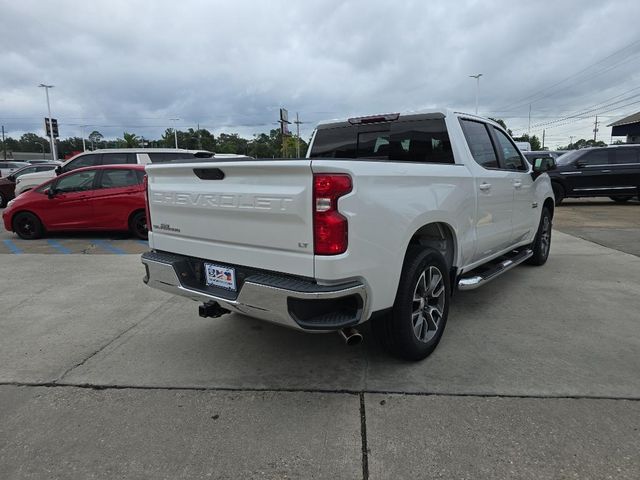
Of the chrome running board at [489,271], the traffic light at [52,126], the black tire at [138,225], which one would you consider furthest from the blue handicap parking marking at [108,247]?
the traffic light at [52,126]

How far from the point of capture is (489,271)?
170 inches

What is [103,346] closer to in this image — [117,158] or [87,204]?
[87,204]

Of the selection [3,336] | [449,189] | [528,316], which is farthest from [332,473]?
[3,336]

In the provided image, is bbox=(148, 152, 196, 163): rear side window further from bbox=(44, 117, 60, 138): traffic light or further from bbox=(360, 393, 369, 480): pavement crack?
bbox=(44, 117, 60, 138): traffic light

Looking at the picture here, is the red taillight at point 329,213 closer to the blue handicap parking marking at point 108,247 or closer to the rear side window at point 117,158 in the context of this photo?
the blue handicap parking marking at point 108,247

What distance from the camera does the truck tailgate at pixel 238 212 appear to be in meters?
2.55

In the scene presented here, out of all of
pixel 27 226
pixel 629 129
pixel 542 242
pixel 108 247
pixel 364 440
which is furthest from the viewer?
pixel 629 129

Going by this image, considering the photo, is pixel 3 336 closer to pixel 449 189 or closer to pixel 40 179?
pixel 449 189

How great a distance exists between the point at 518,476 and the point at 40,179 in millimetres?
15195

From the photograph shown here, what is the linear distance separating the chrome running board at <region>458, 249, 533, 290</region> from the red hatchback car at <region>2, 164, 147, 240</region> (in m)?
6.72

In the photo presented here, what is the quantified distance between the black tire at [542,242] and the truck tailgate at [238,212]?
439cm

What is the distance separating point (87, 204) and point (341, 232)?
8.12 metres

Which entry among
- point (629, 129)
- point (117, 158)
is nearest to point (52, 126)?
point (117, 158)

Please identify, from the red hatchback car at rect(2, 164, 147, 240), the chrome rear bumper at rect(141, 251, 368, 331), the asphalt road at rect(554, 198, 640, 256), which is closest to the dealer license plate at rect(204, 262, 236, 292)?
the chrome rear bumper at rect(141, 251, 368, 331)
